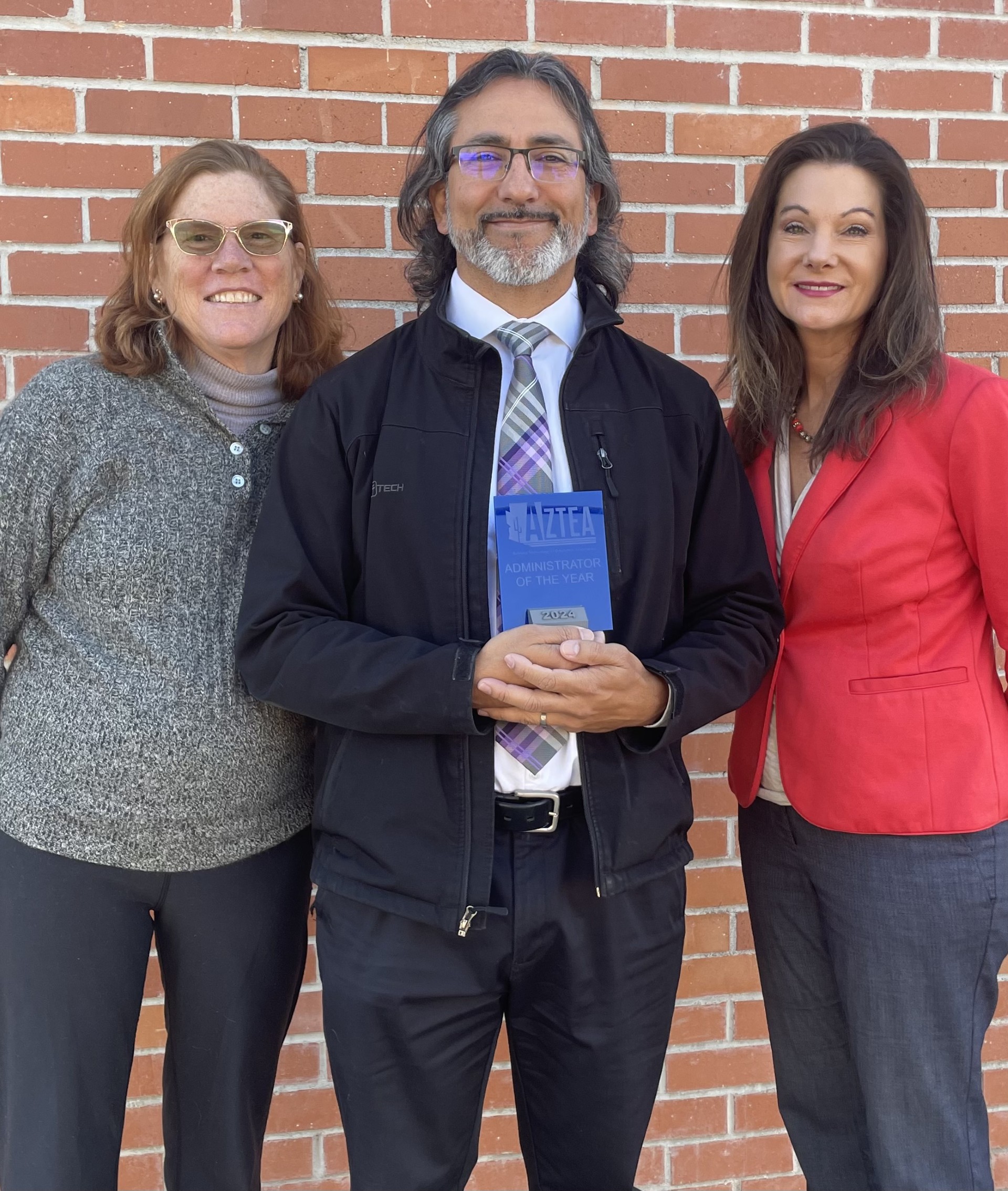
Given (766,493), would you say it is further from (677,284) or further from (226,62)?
(226,62)

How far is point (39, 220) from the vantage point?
2.53 metres

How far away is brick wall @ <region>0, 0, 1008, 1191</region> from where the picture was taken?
99.8 inches

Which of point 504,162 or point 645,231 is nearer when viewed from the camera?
point 504,162

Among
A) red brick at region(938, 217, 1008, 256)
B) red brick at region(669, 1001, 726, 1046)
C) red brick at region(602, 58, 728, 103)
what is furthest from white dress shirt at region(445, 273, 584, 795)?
red brick at region(669, 1001, 726, 1046)

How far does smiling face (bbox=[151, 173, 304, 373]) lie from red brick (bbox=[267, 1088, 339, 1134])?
6.42 feet

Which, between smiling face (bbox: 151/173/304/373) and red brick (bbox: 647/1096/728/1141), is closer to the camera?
smiling face (bbox: 151/173/304/373)

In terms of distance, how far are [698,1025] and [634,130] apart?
2.40 meters

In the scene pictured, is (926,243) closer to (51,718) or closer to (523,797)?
(523,797)

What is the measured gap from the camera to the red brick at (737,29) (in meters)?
2.75

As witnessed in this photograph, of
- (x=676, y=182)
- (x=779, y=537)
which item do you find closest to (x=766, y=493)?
(x=779, y=537)

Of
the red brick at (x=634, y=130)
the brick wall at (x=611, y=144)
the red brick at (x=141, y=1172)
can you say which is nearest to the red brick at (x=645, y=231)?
the brick wall at (x=611, y=144)

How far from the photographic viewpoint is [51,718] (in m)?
2.01

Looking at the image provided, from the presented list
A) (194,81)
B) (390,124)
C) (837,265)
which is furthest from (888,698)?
(194,81)

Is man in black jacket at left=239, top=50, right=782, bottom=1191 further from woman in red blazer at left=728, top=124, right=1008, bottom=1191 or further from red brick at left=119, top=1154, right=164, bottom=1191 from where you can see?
red brick at left=119, top=1154, right=164, bottom=1191
